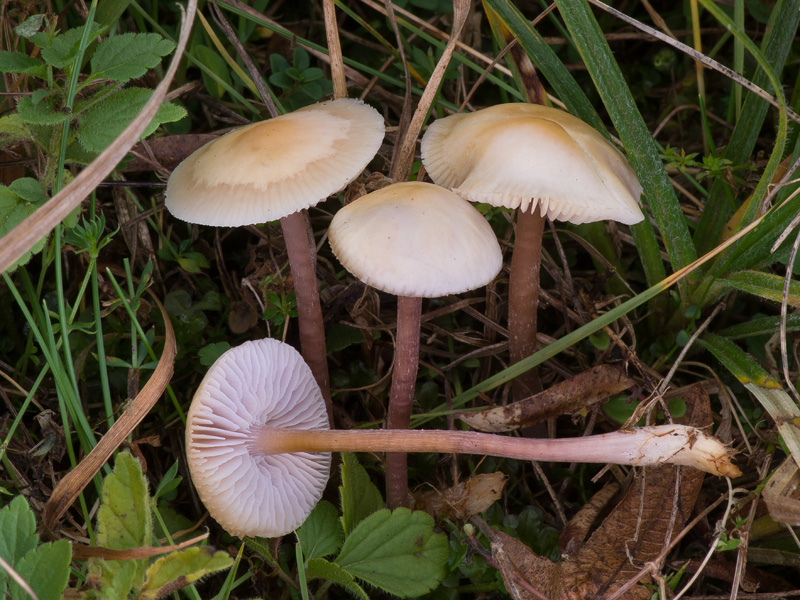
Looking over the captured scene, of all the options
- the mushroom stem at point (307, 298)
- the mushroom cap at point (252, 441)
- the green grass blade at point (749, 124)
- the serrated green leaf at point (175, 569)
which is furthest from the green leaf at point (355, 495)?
the green grass blade at point (749, 124)

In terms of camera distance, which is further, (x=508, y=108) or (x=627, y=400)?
(x=627, y=400)

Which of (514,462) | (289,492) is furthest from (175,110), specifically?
(514,462)

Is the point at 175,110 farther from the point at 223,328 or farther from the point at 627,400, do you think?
the point at 627,400

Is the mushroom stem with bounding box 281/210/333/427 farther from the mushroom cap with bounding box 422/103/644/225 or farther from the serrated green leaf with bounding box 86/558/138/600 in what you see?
the serrated green leaf with bounding box 86/558/138/600

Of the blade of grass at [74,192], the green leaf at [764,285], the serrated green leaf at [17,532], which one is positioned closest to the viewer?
the blade of grass at [74,192]

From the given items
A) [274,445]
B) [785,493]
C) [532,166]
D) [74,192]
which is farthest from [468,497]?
[74,192]

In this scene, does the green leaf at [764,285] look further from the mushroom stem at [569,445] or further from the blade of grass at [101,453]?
the blade of grass at [101,453]
